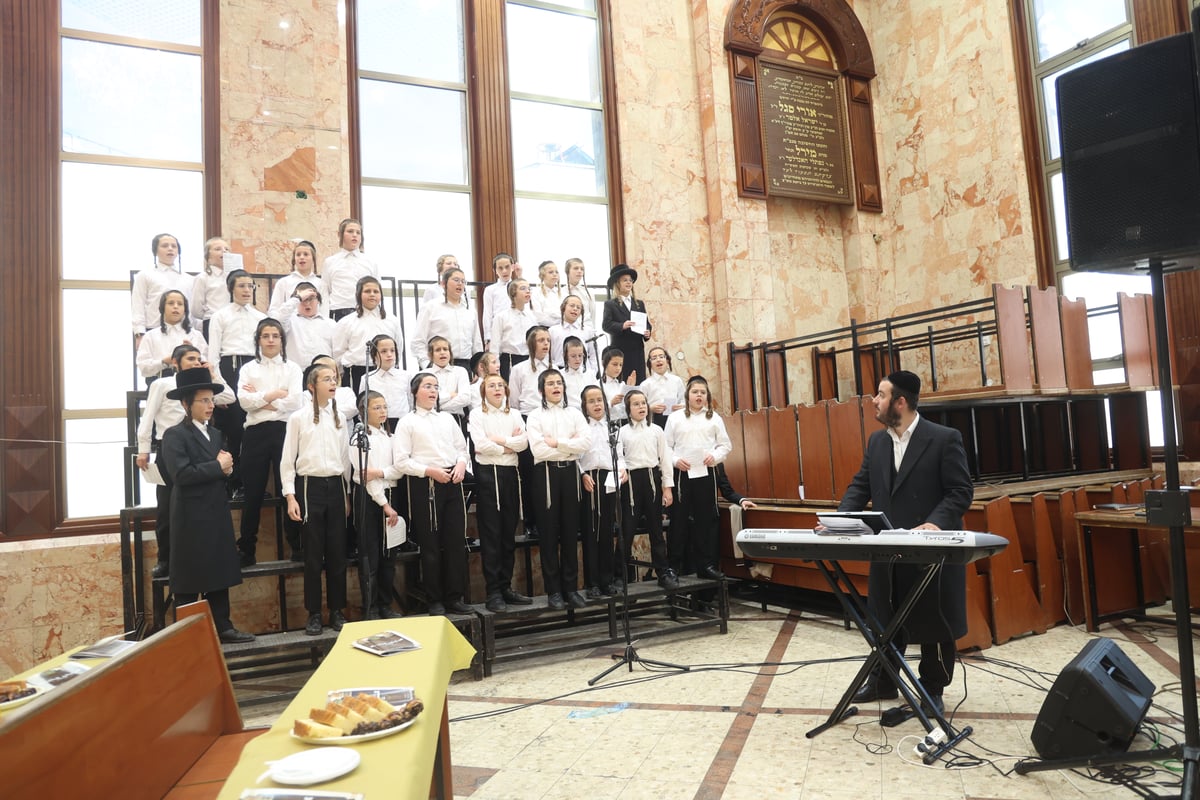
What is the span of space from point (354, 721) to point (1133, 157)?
2.98m

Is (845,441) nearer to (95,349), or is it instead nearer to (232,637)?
(232,637)

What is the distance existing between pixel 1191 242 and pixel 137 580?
5862 millimetres

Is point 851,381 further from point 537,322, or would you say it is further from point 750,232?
point 537,322

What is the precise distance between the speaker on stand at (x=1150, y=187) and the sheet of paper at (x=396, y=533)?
13.3ft

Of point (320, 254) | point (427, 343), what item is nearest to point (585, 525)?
point (427, 343)

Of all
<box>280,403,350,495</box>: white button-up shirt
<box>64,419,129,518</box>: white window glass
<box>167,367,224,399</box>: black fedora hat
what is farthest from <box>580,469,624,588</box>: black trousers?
<box>64,419,129,518</box>: white window glass

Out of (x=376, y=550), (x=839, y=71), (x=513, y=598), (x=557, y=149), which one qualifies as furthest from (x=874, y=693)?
(x=839, y=71)

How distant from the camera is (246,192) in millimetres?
7551

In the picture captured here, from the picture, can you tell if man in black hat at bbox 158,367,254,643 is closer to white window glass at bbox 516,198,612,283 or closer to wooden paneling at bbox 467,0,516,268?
wooden paneling at bbox 467,0,516,268

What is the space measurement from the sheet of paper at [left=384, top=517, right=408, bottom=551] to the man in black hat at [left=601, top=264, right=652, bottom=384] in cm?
272

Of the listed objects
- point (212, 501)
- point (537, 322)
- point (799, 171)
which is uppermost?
point (799, 171)

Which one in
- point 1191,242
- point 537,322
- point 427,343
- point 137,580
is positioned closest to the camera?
point 1191,242

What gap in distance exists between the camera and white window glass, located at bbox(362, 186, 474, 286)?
331 inches

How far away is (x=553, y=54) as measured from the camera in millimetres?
9453
